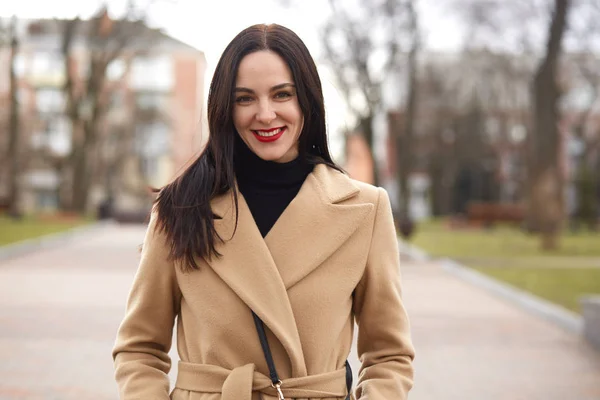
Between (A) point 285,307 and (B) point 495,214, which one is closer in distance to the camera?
(A) point 285,307

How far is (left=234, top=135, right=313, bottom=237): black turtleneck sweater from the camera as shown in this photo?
264 centimetres

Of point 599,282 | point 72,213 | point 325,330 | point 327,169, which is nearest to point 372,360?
point 325,330

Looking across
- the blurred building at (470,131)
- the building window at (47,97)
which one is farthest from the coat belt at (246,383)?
the building window at (47,97)

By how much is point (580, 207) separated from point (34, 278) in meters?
31.4

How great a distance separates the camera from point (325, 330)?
2512 millimetres

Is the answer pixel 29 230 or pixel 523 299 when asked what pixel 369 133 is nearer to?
pixel 29 230

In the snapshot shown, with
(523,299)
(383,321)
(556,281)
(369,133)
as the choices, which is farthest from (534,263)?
(383,321)

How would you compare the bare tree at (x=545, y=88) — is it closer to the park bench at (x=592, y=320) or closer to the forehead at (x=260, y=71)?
the park bench at (x=592, y=320)

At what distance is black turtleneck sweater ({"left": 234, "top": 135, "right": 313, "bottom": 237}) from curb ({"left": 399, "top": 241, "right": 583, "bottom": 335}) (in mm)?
8874

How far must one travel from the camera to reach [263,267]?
98.4 inches

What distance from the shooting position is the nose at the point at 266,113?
2.54m

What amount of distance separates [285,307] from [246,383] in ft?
0.66

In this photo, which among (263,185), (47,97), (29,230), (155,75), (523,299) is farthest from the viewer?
(47,97)

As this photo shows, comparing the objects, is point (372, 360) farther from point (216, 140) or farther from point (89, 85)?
point (89, 85)
